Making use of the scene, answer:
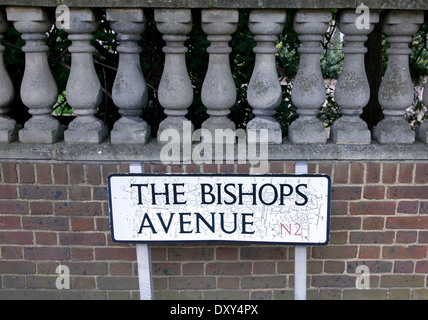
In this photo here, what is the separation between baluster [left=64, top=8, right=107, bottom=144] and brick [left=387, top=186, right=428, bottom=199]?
70.7 inches

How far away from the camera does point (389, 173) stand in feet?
9.79

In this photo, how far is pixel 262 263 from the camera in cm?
319

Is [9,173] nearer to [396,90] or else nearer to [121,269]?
[121,269]

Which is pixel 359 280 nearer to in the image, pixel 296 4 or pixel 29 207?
pixel 296 4

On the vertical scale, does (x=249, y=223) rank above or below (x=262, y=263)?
above

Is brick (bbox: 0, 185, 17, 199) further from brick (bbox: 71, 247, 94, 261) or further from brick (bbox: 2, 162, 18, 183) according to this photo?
brick (bbox: 71, 247, 94, 261)

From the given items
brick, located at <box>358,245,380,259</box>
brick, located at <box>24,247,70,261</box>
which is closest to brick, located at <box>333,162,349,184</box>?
brick, located at <box>358,245,380,259</box>

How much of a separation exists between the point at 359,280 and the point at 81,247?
1781mm

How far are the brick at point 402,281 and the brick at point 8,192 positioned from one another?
2.37 m

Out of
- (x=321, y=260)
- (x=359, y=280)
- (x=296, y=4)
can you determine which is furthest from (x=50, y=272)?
(x=296, y=4)

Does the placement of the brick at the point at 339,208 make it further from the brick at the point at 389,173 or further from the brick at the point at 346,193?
the brick at the point at 389,173

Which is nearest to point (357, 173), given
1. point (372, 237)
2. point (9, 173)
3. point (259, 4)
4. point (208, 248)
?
point (372, 237)

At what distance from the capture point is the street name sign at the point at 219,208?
2.83m

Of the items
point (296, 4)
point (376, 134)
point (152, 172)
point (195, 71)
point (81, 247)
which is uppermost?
point (296, 4)
